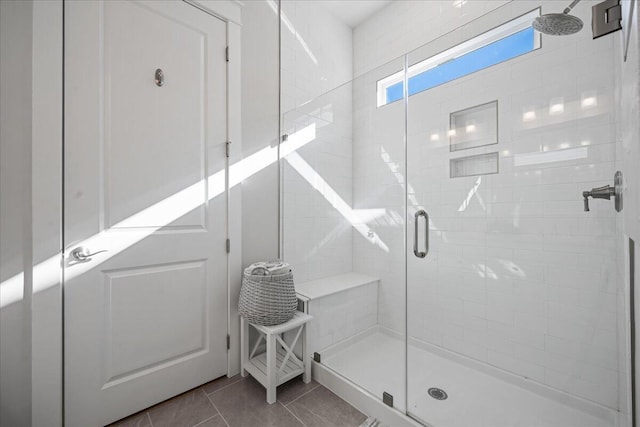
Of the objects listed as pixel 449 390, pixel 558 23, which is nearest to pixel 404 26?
pixel 558 23

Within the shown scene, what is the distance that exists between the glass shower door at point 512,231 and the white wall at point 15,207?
1893mm

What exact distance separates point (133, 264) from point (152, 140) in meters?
0.72

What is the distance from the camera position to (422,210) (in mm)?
1810

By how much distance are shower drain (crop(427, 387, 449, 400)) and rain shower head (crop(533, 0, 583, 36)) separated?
76.9 inches

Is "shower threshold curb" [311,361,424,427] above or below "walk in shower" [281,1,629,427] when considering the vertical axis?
below

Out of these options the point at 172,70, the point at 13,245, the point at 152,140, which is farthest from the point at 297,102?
the point at 13,245

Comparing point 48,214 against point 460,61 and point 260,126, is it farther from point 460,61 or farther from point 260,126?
point 460,61

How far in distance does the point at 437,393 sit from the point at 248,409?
3.59 feet

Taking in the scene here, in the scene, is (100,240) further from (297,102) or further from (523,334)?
(523,334)

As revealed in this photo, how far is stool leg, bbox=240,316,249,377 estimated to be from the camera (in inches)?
76.0

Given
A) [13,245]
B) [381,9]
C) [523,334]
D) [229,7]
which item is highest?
[381,9]

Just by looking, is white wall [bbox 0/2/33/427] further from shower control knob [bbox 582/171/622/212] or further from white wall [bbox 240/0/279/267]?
shower control knob [bbox 582/171/622/212]

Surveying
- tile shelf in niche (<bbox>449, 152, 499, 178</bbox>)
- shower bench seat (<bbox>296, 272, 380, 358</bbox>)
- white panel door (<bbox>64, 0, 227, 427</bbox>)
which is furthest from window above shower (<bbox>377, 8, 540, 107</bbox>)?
shower bench seat (<bbox>296, 272, 380, 358</bbox>)

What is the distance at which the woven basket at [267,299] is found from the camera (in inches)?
68.1
